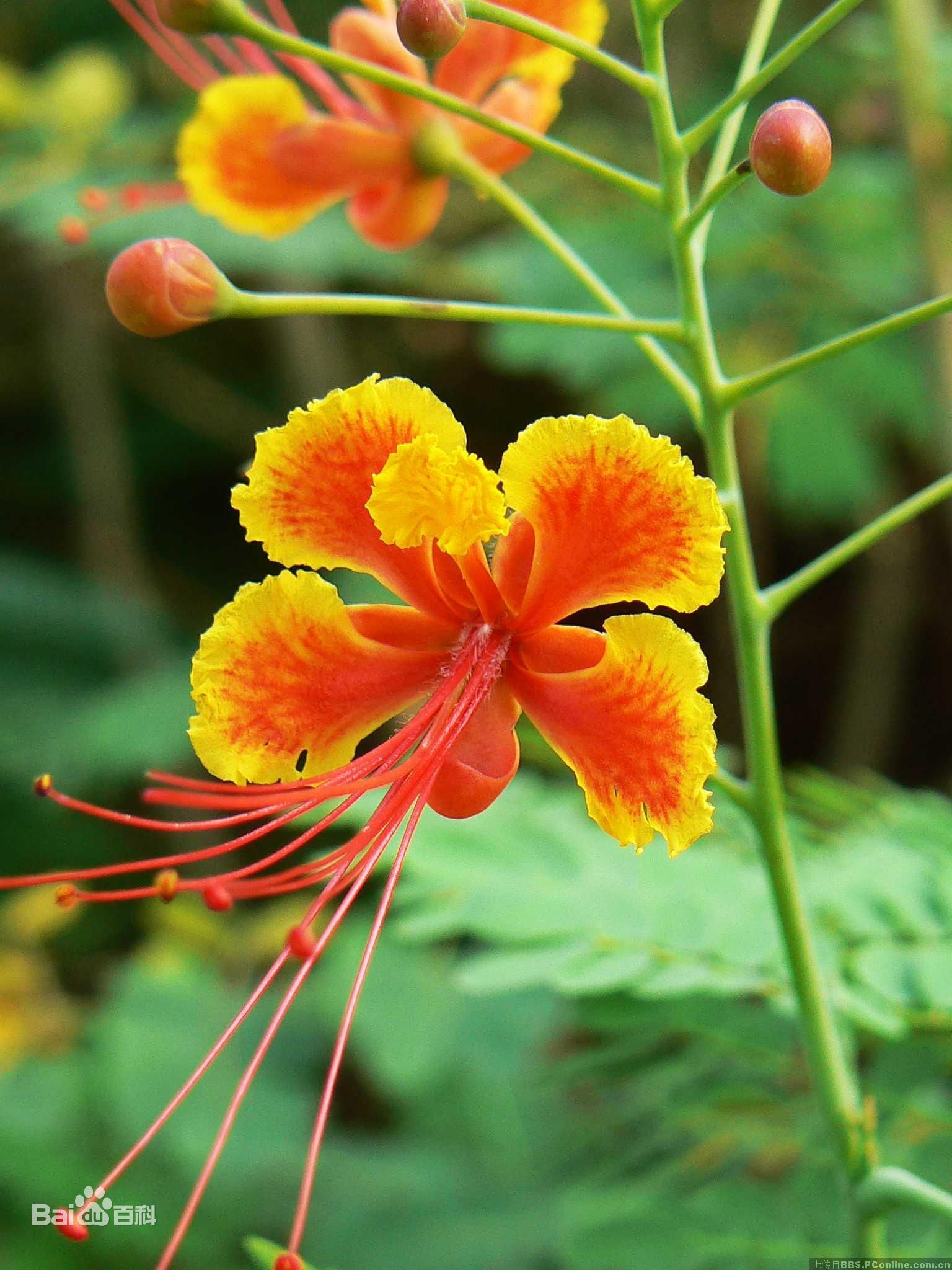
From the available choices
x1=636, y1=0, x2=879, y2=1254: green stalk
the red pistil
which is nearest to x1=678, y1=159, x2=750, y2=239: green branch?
x1=636, y1=0, x2=879, y2=1254: green stalk

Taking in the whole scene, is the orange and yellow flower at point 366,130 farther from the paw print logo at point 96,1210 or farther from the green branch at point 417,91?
the paw print logo at point 96,1210

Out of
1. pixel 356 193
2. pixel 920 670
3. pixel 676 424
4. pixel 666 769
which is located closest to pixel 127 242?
pixel 676 424

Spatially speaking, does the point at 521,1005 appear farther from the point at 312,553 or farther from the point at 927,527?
the point at 927,527

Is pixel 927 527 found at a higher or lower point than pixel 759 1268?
higher

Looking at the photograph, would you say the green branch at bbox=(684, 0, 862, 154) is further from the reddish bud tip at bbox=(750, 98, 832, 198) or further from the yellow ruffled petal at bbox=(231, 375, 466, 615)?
the yellow ruffled petal at bbox=(231, 375, 466, 615)

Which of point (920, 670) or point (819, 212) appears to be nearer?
point (819, 212)

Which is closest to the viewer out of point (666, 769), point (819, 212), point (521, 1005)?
point (666, 769)
